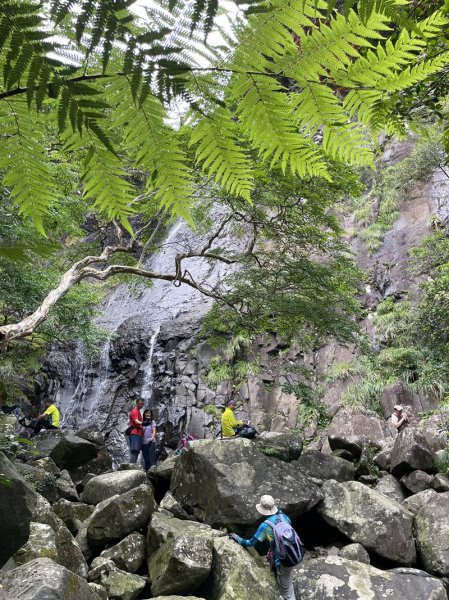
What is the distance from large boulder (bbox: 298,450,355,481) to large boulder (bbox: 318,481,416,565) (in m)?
0.81

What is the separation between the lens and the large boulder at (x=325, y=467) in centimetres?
698

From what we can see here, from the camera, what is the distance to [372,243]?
1577 centimetres

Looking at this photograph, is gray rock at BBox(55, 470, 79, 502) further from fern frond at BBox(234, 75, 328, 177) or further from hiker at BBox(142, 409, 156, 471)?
fern frond at BBox(234, 75, 328, 177)

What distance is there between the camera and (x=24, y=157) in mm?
1092

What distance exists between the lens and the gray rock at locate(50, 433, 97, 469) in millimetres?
7953

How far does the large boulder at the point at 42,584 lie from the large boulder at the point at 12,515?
315 millimetres

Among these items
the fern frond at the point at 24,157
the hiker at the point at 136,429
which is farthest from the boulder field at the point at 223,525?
the fern frond at the point at 24,157

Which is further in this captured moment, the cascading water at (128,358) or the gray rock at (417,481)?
the cascading water at (128,358)

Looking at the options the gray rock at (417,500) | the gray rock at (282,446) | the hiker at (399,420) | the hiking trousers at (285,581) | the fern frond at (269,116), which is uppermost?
the fern frond at (269,116)

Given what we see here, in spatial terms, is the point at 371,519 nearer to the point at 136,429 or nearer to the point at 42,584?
the point at 42,584

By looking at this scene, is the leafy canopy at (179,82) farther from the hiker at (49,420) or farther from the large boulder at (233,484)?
the hiker at (49,420)

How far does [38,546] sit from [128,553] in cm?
138

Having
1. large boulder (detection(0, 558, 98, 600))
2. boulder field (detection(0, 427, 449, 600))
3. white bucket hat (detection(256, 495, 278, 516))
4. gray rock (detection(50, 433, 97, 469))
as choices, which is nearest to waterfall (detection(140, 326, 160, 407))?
gray rock (detection(50, 433, 97, 469))

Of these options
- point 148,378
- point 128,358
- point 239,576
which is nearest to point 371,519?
point 239,576
